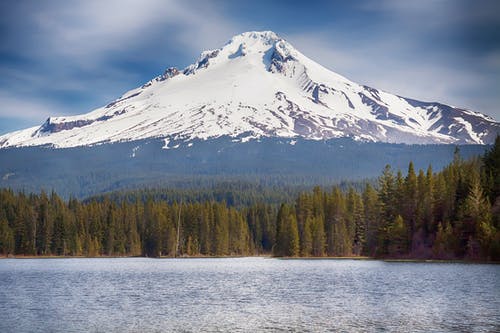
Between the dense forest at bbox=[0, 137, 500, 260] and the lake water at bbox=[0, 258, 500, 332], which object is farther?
the dense forest at bbox=[0, 137, 500, 260]

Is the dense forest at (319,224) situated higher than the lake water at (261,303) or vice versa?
the dense forest at (319,224)

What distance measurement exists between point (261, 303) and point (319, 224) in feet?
305

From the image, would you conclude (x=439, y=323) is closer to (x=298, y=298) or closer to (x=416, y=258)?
(x=298, y=298)

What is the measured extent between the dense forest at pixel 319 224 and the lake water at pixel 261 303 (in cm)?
2360

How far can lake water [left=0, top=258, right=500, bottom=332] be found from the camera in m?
46.1

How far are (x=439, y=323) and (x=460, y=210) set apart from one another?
223ft

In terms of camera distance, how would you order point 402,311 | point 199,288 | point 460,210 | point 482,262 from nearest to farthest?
point 402,311 < point 199,288 < point 482,262 < point 460,210

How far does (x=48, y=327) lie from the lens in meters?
46.5

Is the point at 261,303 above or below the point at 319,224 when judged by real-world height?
below

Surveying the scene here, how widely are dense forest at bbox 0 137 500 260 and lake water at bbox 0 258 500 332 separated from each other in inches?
929

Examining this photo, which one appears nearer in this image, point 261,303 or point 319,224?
point 261,303

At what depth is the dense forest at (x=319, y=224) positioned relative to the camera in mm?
111062

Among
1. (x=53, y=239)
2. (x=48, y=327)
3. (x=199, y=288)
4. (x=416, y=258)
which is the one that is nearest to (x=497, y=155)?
(x=416, y=258)

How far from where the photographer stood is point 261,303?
5788 cm
